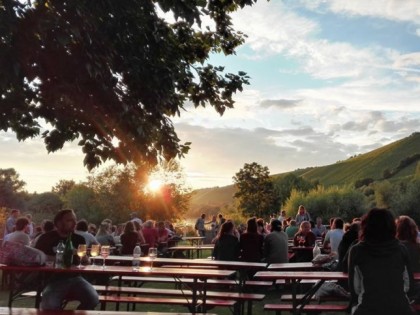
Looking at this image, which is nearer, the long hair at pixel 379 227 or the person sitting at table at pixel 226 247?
the long hair at pixel 379 227

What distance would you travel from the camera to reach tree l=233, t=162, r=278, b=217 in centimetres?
5493

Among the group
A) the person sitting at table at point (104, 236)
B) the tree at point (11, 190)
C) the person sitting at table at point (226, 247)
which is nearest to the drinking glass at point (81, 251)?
the person sitting at table at point (226, 247)

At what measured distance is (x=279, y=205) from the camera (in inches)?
2270

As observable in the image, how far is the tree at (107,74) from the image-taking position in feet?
17.3

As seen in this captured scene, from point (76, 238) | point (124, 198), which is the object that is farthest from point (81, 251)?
point (124, 198)

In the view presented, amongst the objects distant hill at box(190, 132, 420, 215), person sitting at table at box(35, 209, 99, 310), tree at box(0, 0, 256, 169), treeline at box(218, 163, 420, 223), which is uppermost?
distant hill at box(190, 132, 420, 215)

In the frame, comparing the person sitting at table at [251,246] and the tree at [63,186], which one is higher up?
the tree at [63,186]

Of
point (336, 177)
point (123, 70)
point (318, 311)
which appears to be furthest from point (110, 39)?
point (336, 177)

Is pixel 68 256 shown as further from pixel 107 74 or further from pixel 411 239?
pixel 411 239

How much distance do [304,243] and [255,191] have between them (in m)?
43.1

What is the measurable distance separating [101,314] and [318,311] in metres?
3.20

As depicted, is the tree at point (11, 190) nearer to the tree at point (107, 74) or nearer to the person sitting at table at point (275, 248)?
the person sitting at table at point (275, 248)

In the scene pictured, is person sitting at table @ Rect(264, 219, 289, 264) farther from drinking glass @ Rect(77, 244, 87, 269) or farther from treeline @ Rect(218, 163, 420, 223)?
treeline @ Rect(218, 163, 420, 223)

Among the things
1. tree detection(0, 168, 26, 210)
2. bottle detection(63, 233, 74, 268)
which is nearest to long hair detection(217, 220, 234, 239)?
bottle detection(63, 233, 74, 268)
